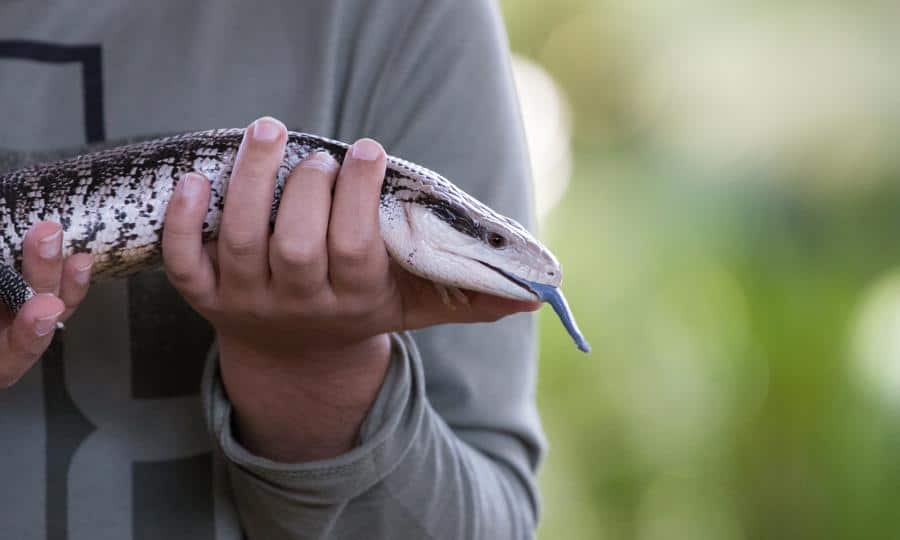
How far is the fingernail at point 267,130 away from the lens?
685 mm

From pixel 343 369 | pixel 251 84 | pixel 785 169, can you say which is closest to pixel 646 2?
pixel 785 169

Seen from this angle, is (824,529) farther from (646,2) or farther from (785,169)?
(646,2)

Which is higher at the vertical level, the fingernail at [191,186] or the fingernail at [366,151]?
the fingernail at [366,151]

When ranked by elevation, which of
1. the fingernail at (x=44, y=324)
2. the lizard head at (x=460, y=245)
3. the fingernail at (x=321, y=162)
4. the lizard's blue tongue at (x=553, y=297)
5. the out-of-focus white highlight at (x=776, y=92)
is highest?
the fingernail at (x=321, y=162)

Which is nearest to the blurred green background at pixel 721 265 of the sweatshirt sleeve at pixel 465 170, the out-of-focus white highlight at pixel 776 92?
the out-of-focus white highlight at pixel 776 92

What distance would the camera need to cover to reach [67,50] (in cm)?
95

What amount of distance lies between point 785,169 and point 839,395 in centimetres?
77

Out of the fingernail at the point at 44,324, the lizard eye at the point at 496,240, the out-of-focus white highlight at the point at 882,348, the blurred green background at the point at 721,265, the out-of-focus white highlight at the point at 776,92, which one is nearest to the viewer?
the fingernail at the point at 44,324

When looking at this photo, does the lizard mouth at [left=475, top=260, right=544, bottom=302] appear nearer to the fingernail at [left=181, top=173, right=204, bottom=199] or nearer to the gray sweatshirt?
the gray sweatshirt

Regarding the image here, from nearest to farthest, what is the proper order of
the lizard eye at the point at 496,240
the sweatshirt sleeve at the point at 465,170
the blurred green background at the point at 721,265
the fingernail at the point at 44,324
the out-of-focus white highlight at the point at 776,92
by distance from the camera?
the fingernail at the point at 44,324 → the lizard eye at the point at 496,240 → the sweatshirt sleeve at the point at 465,170 → the blurred green background at the point at 721,265 → the out-of-focus white highlight at the point at 776,92

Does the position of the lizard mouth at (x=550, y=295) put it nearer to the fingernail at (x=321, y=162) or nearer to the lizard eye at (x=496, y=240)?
the lizard eye at (x=496, y=240)

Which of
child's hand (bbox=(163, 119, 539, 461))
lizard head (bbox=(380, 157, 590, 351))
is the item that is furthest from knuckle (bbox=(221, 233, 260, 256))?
lizard head (bbox=(380, 157, 590, 351))

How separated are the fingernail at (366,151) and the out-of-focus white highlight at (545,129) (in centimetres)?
242

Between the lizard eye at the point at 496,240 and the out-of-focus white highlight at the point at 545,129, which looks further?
the out-of-focus white highlight at the point at 545,129
